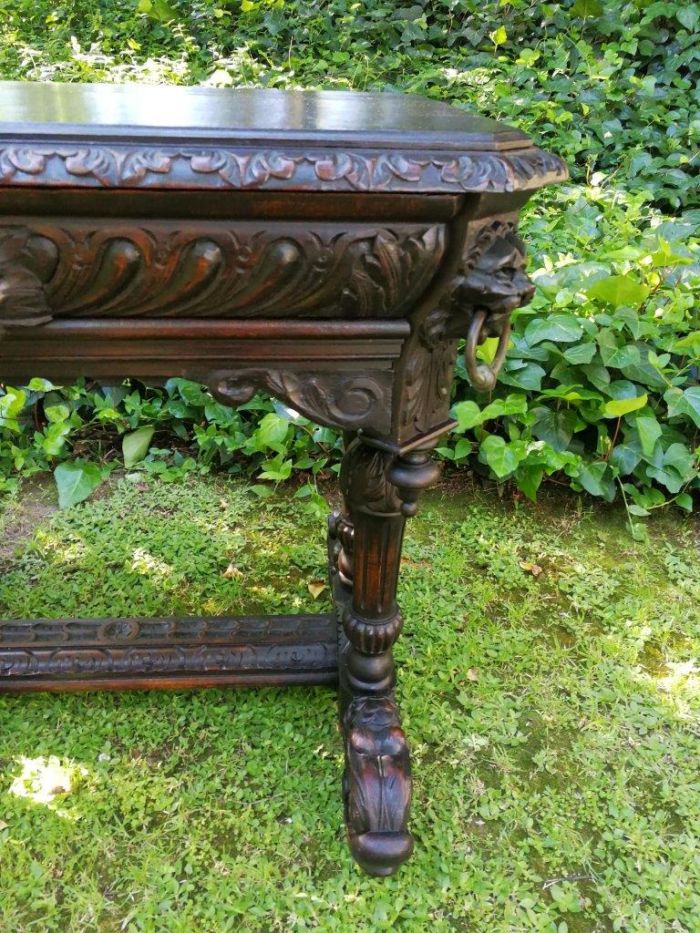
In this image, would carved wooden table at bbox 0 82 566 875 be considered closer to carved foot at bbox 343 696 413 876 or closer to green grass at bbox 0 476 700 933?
carved foot at bbox 343 696 413 876

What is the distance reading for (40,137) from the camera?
729mm

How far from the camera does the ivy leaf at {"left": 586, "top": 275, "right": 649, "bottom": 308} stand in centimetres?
203

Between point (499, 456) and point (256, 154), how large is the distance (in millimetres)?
1369

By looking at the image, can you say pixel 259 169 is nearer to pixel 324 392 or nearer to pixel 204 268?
pixel 204 268

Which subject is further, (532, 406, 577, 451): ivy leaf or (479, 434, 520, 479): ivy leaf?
(532, 406, 577, 451): ivy leaf

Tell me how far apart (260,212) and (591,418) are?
154 centimetres

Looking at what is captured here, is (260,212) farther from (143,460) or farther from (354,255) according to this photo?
(143,460)

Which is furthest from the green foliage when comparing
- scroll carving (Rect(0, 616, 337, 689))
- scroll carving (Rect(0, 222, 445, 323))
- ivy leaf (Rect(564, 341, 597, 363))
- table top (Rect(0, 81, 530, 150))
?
scroll carving (Rect(0, 222, 445, 323))

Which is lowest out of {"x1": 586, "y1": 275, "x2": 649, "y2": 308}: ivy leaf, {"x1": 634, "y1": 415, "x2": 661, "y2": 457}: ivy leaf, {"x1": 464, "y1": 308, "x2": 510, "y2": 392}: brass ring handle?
{"x1": 634, "y1": 415, "x2": 661, "y2": 457}: ivy leaf

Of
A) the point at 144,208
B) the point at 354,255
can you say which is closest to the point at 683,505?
the point at 354,255

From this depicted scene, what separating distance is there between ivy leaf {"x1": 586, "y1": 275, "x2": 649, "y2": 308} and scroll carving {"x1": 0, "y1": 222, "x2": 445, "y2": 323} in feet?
4.52

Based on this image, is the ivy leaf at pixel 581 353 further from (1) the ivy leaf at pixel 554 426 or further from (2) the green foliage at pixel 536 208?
(1) the ivy leaf at pixel 554 426

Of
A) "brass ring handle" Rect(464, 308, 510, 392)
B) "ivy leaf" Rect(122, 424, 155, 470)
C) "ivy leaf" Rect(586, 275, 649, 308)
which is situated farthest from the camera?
"ivy leaf" Rect(122, 424, 155, 470)

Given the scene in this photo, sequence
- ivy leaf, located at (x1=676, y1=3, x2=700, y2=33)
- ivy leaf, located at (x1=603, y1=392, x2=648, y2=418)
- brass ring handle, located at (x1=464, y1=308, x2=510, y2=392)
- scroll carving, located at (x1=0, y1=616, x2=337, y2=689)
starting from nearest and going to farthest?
brass ring handle, located at (x1=464, y1=308, x2=510, y2=392), scroll carving, located at (x1=0, y1=616, x2=337, y2=689), ivy leaf, located at (x1=603, y1=392, x2=648, y2=418), ivy leaf, located at (x1=676, y1=3, x2=700, y2=33)
